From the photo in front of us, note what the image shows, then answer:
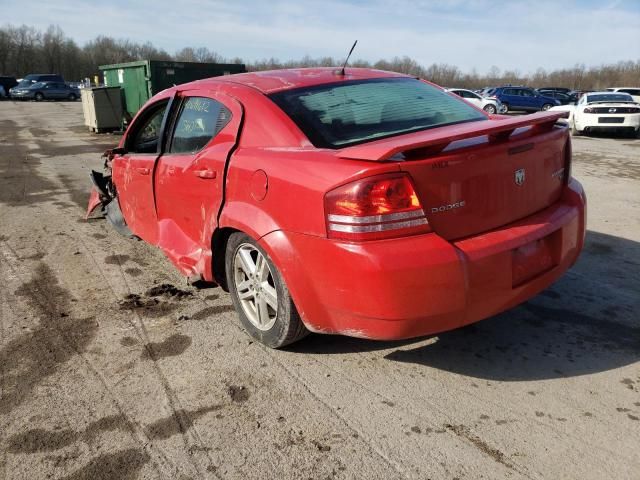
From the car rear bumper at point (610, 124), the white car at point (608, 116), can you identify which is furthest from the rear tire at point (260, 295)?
the car rear bumper at point (610, 124)

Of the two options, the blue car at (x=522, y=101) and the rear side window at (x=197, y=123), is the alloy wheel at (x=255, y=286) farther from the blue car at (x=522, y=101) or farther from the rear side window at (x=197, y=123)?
the blue car at (x=522, y=101)

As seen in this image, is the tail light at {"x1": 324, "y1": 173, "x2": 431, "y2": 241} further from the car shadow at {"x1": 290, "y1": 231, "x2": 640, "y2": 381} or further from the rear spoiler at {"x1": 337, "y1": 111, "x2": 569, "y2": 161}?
the car shadow at {"x1": 290, "y1": 231, "x2": 640, "y2": 381}

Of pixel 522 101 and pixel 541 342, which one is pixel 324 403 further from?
pixel 522 101

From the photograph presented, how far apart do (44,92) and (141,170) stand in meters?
42.9

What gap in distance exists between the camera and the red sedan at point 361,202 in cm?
240

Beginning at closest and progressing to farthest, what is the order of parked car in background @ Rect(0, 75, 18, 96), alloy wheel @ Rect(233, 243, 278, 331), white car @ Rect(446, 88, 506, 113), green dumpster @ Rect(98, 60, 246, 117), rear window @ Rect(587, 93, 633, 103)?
alloy wheel @ Rect(233, 243, 278, 331) < green dumpster @ Rect(98, 60, 246, 117) < rear window @ Rect(587, 93, 633, 103) < white car @ Rect(446, 88, 506, 113) < parked car in background @ Rect(0, 75, 18, 96)

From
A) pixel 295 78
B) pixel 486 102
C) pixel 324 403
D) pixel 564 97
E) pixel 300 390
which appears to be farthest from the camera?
pixel 564 97

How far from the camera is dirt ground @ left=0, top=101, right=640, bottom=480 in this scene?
2254 millimetres

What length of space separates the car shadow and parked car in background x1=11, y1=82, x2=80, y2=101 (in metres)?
44.5

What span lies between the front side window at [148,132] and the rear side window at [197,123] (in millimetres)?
413

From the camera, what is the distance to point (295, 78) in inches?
136

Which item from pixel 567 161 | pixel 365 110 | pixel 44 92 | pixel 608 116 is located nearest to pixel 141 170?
pixel 365 110

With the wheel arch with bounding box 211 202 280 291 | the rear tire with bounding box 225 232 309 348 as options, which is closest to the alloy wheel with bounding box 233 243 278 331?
the rear tire with bounding box 225 232 309 348

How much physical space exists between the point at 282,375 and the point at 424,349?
0.87 meters
